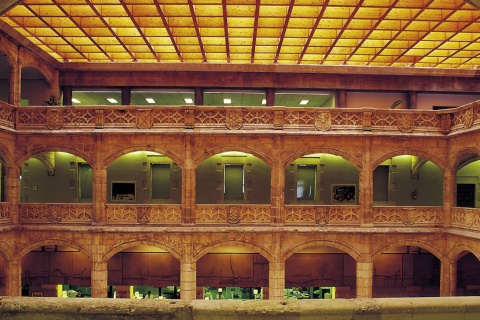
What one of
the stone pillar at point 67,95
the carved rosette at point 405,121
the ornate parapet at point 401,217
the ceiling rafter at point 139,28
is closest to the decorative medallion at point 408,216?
the ornate parapet at point 401,217

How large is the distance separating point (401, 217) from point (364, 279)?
294 centimetres

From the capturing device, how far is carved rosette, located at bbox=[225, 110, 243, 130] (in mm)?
14961

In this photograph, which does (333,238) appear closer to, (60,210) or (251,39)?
(251,39)

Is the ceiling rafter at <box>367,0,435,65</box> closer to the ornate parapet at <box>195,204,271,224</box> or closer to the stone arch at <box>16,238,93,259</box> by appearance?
the ornate parapet at <box>195,204,271,224</box>

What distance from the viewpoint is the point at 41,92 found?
694 inches

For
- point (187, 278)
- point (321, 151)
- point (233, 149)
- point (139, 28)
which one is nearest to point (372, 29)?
point (321, 151)

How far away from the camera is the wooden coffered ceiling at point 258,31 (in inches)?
500

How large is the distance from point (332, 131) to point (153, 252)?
31.3 ft

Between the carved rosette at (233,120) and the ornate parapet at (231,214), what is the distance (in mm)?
3176

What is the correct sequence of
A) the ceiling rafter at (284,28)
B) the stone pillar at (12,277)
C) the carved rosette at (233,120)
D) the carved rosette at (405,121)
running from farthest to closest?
the carved rosette at (405,121) < the carved rosette at (233,120) < the stone pillar at (12,277) < the ceiling rafter at (284,28)

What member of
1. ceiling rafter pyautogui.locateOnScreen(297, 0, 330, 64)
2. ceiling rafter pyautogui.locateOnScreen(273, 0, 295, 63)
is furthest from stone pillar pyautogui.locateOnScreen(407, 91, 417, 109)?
ceiling rafter pyautogui.locateOnScreen(273, 0, 295, 63)

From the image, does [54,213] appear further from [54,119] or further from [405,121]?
[405,121]

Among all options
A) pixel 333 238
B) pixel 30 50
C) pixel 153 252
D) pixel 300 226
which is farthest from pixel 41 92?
pixel 333 238

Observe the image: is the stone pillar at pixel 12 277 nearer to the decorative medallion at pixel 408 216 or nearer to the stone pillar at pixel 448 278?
the decorative medallion at pixel 408 216
